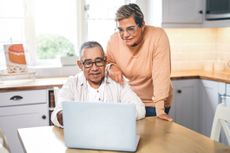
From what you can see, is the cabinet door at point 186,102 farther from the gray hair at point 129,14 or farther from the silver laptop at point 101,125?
the silver laptop at point 101,125

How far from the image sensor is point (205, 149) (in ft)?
4.54

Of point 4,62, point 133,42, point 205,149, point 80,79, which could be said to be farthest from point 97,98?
point 4,62

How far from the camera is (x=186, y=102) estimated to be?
3.49m

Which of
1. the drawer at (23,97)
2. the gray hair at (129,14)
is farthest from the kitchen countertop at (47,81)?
the gray hair at (129,14)

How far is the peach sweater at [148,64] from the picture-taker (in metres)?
1.98

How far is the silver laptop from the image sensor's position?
130 cm

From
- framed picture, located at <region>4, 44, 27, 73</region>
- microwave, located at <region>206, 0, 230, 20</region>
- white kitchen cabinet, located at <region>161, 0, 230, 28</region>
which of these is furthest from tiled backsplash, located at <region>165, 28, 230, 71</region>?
framed picture, located at <region>4, 44, 27, 73</region>

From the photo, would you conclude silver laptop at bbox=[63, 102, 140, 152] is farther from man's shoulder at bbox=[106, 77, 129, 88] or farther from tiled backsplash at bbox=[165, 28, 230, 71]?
tiled backsplash at bbox=[165, 28, 230, 71]

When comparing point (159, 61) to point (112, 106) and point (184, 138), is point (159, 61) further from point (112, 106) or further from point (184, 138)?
point (112, 106)

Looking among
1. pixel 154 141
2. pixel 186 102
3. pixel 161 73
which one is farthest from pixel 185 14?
pixel 154 141

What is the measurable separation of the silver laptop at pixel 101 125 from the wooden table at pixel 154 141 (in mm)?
54

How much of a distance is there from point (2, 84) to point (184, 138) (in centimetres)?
192

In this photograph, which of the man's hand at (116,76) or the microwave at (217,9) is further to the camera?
the microwave at (217,9)

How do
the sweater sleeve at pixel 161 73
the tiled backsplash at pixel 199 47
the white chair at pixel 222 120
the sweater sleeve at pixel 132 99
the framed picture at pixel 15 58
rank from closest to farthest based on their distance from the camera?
the white chair at pixel 222 120
the sweater sleeve at pixel 132 99
the sweater sleeve at pixel 161 73
the framed picture at pixel 15 58
the tiled backsplash at pixel 199 47
